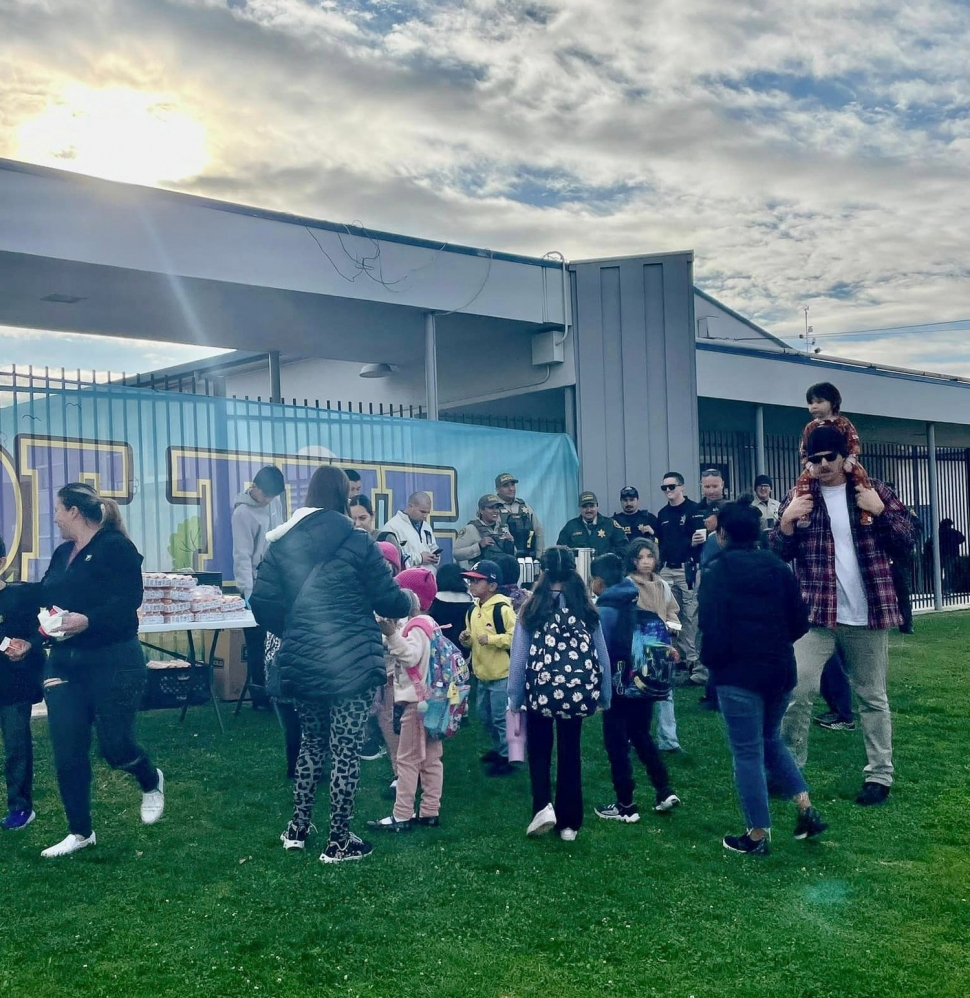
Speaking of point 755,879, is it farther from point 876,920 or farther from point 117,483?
point 117,483

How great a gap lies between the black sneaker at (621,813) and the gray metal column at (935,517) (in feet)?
45.6

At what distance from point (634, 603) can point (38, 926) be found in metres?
3.37

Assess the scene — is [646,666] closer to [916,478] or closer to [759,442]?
[759,442]

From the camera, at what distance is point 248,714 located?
28.1ft

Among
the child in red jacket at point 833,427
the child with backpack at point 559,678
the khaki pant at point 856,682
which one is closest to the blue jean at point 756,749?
the khaki pant at point 856,682

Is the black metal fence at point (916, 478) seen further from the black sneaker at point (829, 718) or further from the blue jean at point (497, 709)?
the blue jean at point (497, 709)

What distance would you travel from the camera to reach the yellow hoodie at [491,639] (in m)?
6.40

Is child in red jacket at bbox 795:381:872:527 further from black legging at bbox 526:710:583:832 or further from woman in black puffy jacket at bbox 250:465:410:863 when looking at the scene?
woman in black puffy jacket at bbox 250:465:410:863

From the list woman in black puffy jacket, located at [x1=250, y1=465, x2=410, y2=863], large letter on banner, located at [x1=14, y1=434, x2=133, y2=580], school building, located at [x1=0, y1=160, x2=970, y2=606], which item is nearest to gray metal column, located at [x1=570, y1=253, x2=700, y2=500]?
school building, located at [x1=0, y1=160, x2=970, y2=606]

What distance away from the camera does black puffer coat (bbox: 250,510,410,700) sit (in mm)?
4762

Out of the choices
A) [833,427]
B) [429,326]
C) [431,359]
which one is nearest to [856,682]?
[833,427]

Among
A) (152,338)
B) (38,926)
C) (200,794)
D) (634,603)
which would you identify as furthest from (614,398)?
(38,926)

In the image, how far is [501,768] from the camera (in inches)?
263

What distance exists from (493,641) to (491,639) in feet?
0.06
